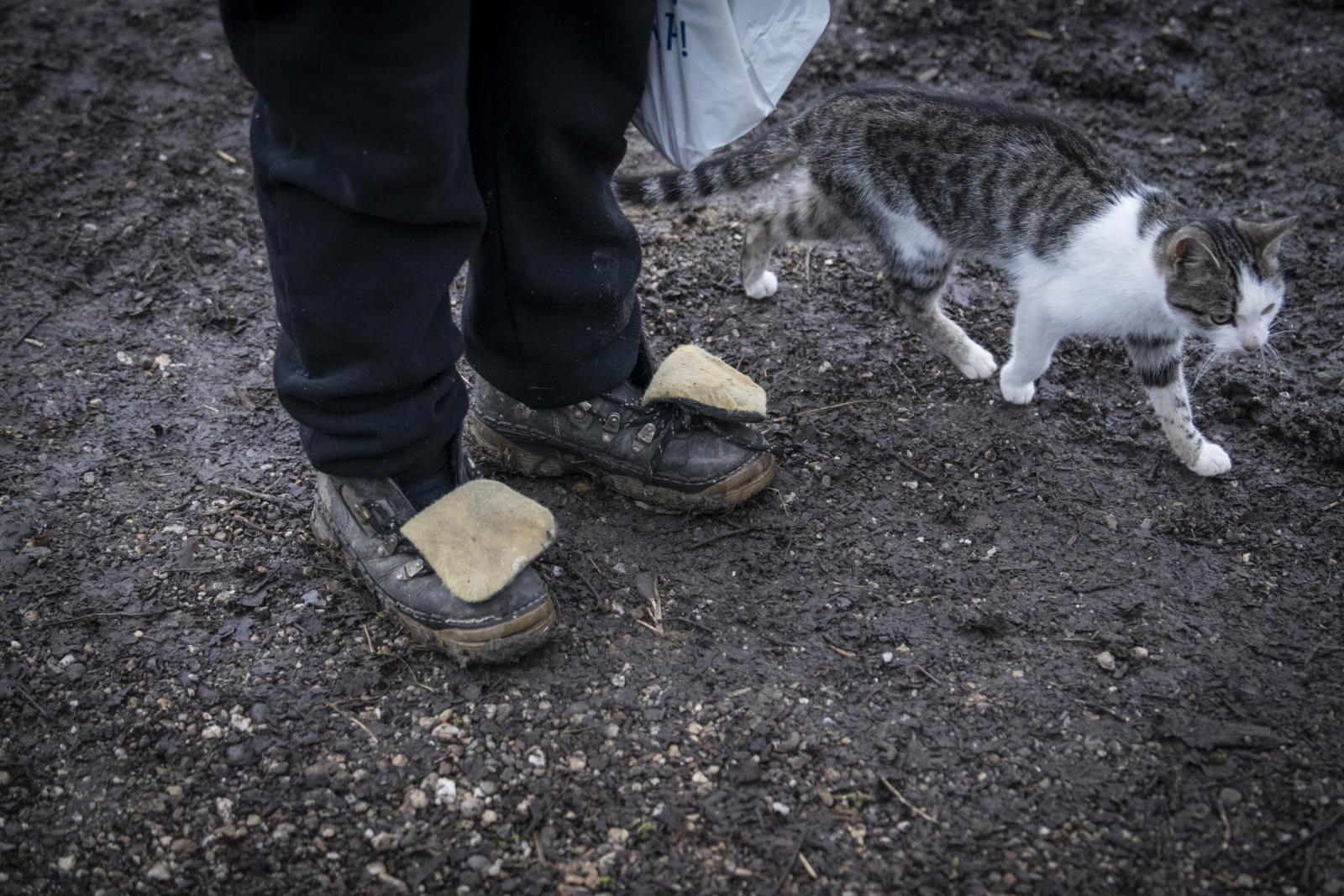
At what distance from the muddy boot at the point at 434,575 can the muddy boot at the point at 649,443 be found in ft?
0.97

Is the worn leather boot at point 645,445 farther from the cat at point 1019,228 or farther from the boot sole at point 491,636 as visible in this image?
the cat at point 1019,228

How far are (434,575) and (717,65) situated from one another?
47.6 inches

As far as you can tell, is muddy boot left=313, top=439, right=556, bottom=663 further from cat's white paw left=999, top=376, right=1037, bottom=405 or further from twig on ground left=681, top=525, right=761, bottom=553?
cat's white paw left=999, top=376, right=1037, bottom=405

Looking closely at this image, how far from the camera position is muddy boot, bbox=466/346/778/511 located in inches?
95.3

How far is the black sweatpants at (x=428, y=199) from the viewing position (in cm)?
157

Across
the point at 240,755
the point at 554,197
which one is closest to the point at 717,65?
the point at 554,197

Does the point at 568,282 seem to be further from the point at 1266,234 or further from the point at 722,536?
the point at 1266,234

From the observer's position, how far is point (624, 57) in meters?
1.88

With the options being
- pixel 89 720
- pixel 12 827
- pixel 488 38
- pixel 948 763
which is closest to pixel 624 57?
pixel 488 38

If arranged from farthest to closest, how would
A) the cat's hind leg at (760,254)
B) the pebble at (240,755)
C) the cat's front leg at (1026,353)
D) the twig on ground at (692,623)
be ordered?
the cat's hind leg at (760,254) < the cat's front leg at (1026,353) < the twig on ground at (692,623) < the pebble at (240,755)

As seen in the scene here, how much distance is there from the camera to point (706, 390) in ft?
7.95

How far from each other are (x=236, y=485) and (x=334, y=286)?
3.44ft

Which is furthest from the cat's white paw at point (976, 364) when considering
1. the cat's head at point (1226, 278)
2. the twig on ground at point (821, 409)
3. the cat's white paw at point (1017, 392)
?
the cat's head at point (1226, 278)

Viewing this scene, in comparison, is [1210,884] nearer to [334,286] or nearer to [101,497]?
Result: [334,286]
